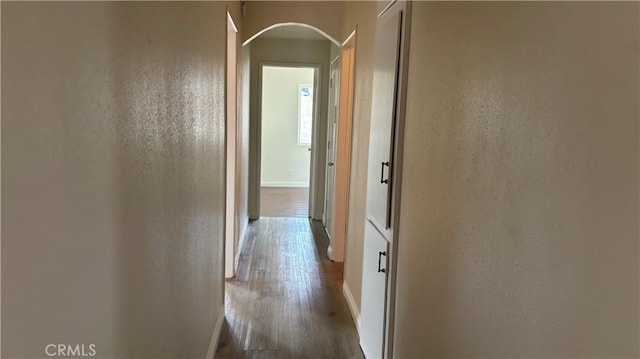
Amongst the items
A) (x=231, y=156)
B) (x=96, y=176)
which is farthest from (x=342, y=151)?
(x=96, y=176)

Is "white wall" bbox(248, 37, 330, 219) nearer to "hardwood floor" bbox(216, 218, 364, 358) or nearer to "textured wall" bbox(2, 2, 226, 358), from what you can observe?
"hardwood floor" bbox(216, 218, 364, 358)

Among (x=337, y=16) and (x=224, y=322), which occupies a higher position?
(x=337, y=16)

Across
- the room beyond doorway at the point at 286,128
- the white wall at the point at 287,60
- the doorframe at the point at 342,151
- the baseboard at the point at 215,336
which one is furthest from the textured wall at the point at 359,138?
the room beyond doorway at the point at 286,128

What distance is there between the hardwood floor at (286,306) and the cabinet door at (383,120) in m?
0.86

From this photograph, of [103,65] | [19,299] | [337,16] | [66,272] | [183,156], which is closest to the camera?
[19,299]

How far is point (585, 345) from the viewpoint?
84 centimetres

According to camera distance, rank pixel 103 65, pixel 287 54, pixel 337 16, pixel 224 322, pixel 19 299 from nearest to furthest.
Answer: pixel 19 299 → pixel 103 65 → pixel 224 322 → pixel 337 16 → pixel 287 54

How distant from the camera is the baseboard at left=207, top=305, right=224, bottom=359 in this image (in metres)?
2.53

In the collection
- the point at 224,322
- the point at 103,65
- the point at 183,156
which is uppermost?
the point at 103,65

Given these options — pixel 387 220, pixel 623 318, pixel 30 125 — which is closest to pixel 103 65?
pixel 30 125

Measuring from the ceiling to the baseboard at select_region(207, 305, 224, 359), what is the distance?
328 cm

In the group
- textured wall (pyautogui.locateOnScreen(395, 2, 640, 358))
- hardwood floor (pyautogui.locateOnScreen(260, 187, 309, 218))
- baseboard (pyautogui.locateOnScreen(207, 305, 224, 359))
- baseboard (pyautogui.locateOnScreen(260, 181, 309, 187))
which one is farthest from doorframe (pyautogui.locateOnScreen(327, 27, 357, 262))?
baseboard (pyautogui.locateOnScreen(260, 181, 309, 187))

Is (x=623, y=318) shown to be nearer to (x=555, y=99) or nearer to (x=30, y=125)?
(x=555, y=99)

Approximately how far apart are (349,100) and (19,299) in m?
3.59
